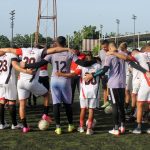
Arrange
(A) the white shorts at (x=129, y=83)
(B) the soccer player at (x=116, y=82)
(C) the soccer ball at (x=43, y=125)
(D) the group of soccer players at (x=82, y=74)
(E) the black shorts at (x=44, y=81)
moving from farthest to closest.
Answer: (A) the white shorts at (x=129, y=83)
(E) the black shorts at (x=44, y=81)
(C) the soccer ball at (x=43, y=125)
(B) the soccer player at (x=116, y=82)
(D) the group of soccer players at (x=82, y=74)

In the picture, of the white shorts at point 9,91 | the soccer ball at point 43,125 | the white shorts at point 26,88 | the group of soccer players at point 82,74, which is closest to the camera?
the group of soccer players at point 82,74

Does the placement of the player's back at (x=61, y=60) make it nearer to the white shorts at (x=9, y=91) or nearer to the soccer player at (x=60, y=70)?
the soccer player at (x=60, y=70)

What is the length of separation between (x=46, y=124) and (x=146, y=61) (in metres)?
2.86

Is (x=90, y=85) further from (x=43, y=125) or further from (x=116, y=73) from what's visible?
(x=43, y=125)

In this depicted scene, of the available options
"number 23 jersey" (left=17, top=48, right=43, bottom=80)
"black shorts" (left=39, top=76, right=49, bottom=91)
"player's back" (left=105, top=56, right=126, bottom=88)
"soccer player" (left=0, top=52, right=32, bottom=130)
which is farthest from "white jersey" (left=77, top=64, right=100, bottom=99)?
"black shorts" (left=39, top=76, right=49, bottom=91)

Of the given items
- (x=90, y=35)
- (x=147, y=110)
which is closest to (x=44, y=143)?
(x=147, y=110)

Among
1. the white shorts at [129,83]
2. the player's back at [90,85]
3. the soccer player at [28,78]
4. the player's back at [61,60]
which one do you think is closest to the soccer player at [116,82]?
the player's back at [90,85]

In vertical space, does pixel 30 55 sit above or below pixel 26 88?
above

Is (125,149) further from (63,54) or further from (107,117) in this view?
(107,117)

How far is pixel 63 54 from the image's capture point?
864cm

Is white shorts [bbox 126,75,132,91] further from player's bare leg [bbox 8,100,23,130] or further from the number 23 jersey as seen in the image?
the number 23 jersey

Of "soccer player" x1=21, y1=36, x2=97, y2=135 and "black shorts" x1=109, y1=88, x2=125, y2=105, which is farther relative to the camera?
"black shorts" x1=109, y1=88, x2=125, y2=105

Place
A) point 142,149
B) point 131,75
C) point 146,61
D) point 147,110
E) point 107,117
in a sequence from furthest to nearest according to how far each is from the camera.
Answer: point 131,75
point 107,117
point 147,110
point 146,61
point 142,149

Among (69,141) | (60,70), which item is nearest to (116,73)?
(60,70)
